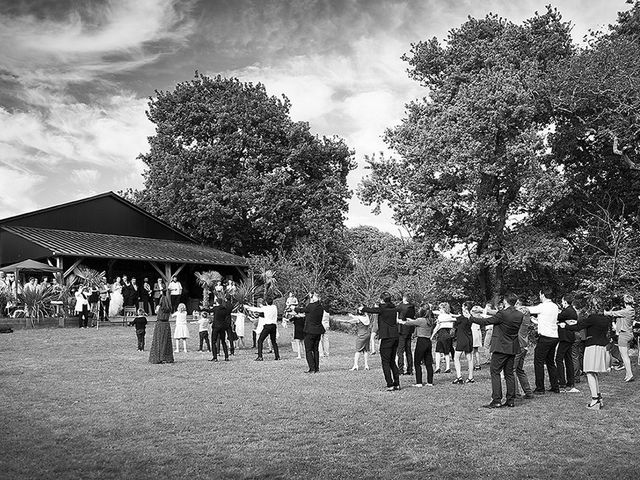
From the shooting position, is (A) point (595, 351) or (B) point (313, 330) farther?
(B) point (313, 330)

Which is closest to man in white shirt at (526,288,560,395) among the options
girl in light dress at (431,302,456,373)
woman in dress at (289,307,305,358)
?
girl in light dress at (431,302,456,373)

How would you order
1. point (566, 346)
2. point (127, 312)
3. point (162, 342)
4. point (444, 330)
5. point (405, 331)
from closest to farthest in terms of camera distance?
point (566, 346)
point (405, 331)
point (444, 330)
point (162, 342)
point (127, 312)

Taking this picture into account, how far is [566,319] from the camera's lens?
40.5 feet

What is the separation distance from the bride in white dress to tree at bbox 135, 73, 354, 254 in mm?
11635

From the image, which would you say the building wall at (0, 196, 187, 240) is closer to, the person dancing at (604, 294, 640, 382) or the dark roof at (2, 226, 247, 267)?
the dark roof at (2, 226, 247, 267)

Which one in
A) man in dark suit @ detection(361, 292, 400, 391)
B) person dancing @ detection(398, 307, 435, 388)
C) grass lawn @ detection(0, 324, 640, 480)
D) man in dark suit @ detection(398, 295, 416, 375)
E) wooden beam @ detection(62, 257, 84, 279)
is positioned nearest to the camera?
grass lawn @ detection(0, 324, 640, 480)

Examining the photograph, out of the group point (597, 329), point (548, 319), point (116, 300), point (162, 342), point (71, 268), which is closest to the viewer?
point (597, 329)

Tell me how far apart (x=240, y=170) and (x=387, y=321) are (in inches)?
1175

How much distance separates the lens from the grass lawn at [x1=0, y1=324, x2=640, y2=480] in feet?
24.0

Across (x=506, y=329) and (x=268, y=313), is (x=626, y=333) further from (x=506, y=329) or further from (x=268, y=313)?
(x=268, y=313)

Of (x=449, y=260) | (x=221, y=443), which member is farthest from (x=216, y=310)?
(x=449, y=260)

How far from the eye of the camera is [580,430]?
9188mm

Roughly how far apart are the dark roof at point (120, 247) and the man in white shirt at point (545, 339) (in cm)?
2191

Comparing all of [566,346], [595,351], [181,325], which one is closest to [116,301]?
[181,325]
